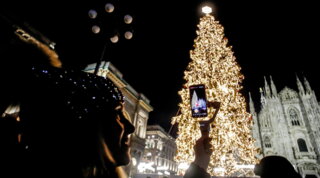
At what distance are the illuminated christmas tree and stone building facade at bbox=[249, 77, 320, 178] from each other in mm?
38009

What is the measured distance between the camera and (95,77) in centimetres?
120

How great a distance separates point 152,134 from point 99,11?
46.8 metres

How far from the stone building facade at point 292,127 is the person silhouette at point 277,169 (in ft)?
150

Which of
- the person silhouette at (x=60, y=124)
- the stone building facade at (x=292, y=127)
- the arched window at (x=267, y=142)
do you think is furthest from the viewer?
the arched window at (x=267, y=142)

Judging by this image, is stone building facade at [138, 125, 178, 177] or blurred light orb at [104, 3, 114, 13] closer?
blurred light orb at [104, 3, 114, 13]

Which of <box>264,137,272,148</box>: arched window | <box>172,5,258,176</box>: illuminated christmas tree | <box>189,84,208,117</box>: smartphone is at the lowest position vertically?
<box>189,84,208,117</box>: smartphone

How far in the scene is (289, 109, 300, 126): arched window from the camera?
4234 cm

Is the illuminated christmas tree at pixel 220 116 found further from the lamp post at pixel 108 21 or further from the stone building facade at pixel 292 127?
the stone building facade at pixel 292 127

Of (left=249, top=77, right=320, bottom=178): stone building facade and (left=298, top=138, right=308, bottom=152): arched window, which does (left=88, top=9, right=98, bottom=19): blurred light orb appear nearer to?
(left=249, top=77, right=320, bottom=178): stone building facade

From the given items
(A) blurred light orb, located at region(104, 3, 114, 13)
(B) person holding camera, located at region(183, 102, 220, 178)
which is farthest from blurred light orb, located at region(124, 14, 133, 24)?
(B) person holding camera, located at region(183, 102, 220, 178)

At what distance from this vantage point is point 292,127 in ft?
135

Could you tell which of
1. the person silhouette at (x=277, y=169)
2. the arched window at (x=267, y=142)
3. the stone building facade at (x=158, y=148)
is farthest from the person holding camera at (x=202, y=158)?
the arched window at (x=267, y=142)

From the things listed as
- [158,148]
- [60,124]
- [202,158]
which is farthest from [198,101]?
[158,148]

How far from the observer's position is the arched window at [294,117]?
42.3 m
